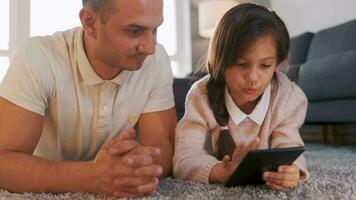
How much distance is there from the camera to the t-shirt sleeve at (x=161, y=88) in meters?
0.98

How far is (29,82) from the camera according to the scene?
2.64 ft

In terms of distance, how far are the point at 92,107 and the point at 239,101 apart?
334 millimetres

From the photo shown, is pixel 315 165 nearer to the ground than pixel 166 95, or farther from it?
nearer to the ground

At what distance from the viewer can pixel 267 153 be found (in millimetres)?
688

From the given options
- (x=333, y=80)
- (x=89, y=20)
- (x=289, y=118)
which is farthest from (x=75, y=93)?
(x=333, y=80)

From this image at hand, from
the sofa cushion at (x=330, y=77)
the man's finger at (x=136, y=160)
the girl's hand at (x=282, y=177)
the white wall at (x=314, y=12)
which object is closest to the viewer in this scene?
the man's finger at (x=136, y=160)

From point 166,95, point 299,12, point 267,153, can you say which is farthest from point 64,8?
point 267,153

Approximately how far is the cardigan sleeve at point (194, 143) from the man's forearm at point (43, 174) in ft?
Answer: 0.81

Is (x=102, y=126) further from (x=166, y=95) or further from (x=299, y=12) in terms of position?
(x=299, y=12)

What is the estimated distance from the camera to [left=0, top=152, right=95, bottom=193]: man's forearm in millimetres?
720

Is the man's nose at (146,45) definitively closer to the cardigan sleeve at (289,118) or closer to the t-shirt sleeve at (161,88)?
the t-shirt sleeve at (161,88)

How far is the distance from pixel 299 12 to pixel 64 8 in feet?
6.28

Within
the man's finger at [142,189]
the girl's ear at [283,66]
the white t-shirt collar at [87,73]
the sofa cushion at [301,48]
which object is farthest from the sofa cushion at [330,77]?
the man's finger at [142,189]

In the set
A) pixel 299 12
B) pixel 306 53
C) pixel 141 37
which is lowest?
pixel 306 53
